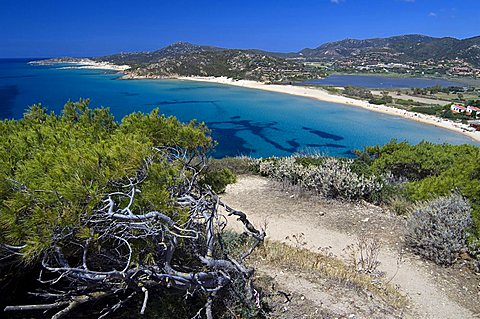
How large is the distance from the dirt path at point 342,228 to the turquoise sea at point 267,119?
44.7 feet

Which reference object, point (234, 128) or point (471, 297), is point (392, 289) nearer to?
point (471, 297)

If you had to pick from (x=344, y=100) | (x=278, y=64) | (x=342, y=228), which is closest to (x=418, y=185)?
(x=342, y=228)

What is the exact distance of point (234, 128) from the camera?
3203 centimetres

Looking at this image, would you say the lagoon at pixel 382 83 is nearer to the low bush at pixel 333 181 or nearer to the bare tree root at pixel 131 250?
the low bush at pixel 333 181

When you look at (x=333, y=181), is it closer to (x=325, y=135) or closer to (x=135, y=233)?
(x=135, y=233)

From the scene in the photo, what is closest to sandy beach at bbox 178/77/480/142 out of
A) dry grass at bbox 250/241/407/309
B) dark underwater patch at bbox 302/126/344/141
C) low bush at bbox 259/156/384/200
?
dark underwater patch at bbox 302/126/344/141

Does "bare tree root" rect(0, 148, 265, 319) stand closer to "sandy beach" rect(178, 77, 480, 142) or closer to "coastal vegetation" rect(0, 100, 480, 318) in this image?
"coastal vegetation" rect(0, 100, 480, 318)

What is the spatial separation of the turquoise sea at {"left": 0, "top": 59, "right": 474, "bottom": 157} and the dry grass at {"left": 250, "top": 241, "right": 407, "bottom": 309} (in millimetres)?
16841

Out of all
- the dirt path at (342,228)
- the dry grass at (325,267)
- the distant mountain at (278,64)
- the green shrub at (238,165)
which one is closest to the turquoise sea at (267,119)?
the green shrub at (238,165)

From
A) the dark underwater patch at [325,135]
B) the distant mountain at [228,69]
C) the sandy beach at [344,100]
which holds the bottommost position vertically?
the dark underwater patch at [325,135]

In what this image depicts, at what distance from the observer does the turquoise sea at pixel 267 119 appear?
89.6 feet

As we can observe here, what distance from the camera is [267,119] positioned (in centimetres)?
3625

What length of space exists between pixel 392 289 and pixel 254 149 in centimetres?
2009

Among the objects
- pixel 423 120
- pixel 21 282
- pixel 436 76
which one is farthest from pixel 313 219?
pixel 436 76
